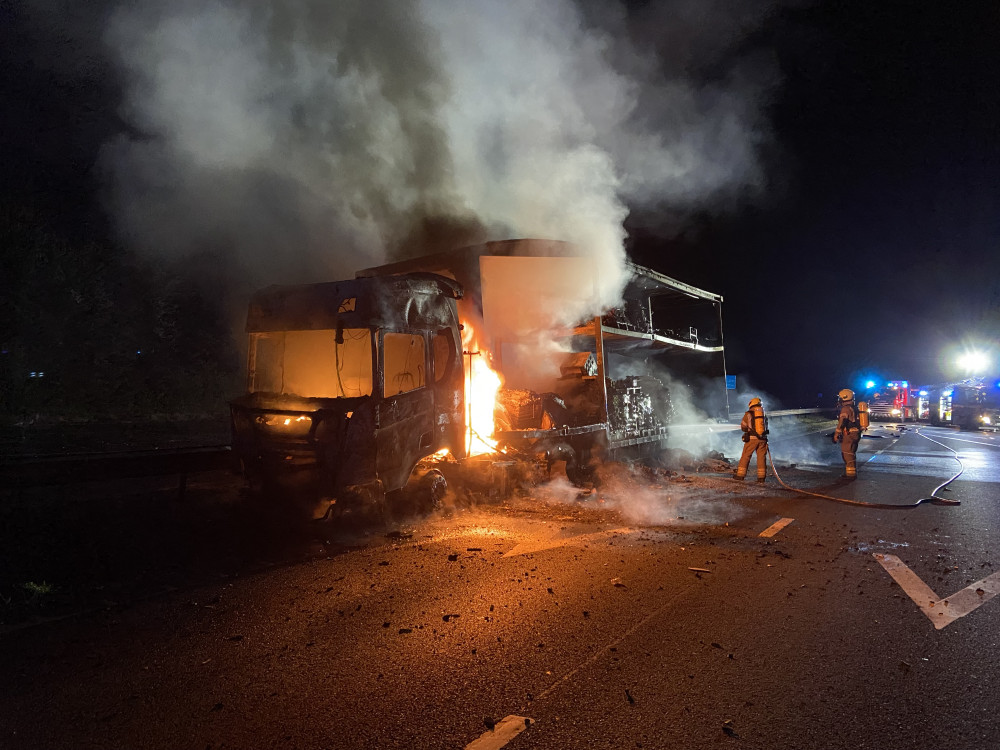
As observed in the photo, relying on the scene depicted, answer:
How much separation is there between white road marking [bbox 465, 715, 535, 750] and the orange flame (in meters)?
5.02

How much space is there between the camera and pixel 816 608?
3.97 m

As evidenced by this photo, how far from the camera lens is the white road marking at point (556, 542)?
5543 mm

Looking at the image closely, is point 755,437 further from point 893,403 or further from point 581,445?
point 893,403

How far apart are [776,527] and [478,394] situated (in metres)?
4.08

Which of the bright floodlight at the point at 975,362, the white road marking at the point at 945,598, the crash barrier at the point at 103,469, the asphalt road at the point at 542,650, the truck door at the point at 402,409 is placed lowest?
the white road marking at the point at 945,598

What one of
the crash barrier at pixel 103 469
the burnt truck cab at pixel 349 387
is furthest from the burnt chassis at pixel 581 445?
the crash barrier at pixel 103 469

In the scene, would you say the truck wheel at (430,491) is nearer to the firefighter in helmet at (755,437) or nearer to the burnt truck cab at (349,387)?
the burnt truck cab at (349,387)

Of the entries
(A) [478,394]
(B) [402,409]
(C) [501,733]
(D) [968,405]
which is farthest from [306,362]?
(D) [968,405]

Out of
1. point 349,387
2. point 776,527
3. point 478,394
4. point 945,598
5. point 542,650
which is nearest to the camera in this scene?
point 542,650

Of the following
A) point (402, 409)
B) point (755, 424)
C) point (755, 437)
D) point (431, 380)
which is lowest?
point (755, 437)

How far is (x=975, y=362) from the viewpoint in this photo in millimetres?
39500

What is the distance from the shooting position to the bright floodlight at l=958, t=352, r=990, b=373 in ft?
126

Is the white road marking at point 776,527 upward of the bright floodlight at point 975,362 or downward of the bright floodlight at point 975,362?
downward

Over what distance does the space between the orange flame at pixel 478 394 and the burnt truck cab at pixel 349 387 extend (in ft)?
1.09
